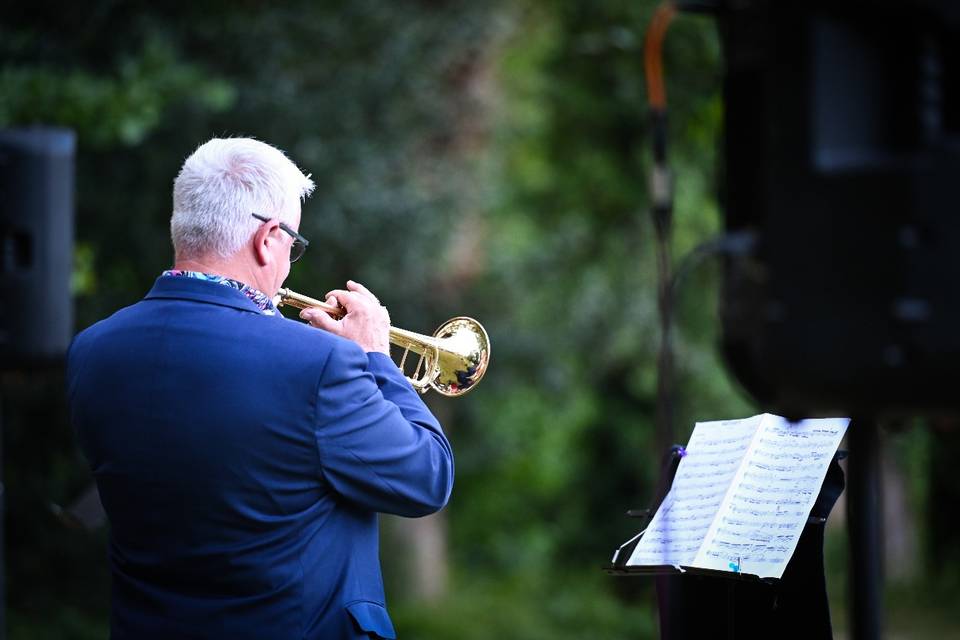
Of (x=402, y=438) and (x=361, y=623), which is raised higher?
(x=402, y=438)

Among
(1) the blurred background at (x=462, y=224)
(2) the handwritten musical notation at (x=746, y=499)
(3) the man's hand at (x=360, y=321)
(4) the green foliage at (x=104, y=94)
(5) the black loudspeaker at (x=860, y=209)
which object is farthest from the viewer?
(1) the blurred background at (x=462, y=224)

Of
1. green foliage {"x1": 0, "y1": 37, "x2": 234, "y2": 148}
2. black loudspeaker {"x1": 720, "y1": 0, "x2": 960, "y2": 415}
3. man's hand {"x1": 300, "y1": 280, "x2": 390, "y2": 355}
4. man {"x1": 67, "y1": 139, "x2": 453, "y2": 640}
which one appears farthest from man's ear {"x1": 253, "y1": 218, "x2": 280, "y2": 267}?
green foliage {"x1": 0, "y1": 37, "x2": 234, "y2": 148}

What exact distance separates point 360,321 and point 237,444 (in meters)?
0.49

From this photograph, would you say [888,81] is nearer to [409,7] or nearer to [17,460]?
[17,460]

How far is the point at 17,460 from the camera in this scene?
291 inches

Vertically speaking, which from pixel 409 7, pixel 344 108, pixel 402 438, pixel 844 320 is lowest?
pixel 402 438

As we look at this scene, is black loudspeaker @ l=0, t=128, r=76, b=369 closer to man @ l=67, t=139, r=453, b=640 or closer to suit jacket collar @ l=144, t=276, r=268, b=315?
man @ l=67, t=139, r=453, b=640

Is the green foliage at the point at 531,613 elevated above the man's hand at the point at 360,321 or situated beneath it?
situated beneath

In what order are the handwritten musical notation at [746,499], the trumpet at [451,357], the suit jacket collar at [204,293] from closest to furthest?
the suit jacket collar at [204,293], the handwritten musical notation at [746,499], the trumpet at [451,357]

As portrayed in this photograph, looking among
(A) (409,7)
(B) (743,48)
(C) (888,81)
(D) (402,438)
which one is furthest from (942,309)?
(A) (409,7)

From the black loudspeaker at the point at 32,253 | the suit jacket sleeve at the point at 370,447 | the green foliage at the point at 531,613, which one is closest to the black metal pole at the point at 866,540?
the suit jacket sleeve at the point at 370,447

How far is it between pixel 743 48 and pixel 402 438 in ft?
3.80

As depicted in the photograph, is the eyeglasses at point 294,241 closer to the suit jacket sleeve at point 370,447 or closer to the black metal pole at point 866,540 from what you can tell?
the suit jacket sleeve at point 370,447

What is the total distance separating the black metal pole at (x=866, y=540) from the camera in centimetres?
187
